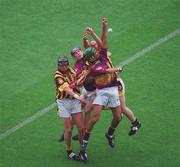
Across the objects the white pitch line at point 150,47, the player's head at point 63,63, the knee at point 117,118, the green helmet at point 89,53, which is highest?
the green helmet at point 89,53

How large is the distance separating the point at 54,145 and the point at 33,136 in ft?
1.66

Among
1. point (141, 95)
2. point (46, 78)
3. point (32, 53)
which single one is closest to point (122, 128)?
point (141, 95)

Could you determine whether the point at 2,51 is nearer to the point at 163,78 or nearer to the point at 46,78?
the point at 46,78

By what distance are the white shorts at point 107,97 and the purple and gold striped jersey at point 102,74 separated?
0.08 meters

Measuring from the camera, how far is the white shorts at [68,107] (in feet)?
39.4

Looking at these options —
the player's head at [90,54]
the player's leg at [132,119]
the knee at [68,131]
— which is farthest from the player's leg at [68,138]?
the player's leg at [132,119]

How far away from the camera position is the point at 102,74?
1203 centimetres

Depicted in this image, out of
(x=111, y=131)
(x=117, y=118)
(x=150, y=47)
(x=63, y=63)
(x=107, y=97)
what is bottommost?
(x=111, y=131)

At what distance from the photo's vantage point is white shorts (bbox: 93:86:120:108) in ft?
40.0

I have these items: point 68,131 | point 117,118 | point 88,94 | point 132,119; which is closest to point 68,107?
point 68,131

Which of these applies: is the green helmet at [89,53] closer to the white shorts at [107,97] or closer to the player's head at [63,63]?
the player's head at [63,63]

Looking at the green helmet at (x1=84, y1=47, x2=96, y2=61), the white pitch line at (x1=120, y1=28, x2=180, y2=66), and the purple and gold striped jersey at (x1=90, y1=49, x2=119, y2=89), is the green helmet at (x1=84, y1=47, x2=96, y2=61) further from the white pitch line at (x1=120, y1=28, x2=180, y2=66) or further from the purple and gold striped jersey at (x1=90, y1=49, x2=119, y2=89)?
the white pitch line at (x1=120, y1=28, x2=180, y2=66)

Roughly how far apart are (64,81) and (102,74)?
71cm

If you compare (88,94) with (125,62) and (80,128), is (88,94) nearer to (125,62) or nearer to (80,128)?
(80,128)
